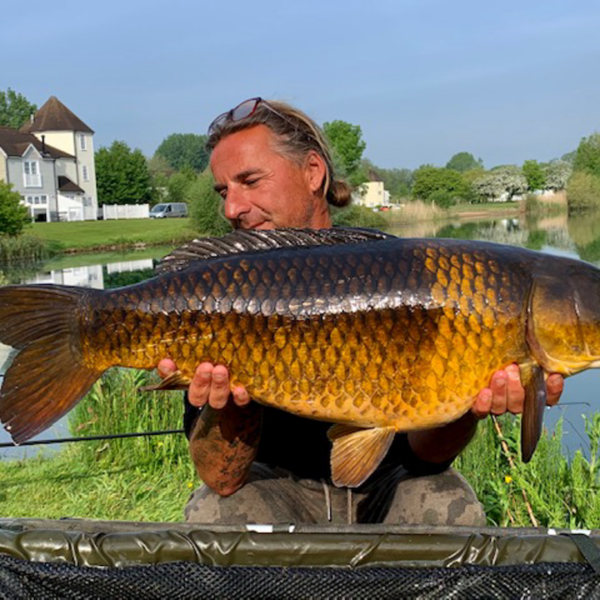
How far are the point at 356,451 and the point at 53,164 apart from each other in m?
36.2

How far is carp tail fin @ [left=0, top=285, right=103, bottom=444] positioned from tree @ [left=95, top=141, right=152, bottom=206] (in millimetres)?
41376

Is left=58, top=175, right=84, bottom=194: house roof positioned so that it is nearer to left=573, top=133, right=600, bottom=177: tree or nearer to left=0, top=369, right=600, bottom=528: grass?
left=573, top=133, right=600, bottom=177: tree

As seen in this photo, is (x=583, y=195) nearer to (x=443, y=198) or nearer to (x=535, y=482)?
(x=443, y=198)

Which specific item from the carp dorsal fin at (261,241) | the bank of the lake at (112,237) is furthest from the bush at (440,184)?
the carp dorsal fin at (261,241)

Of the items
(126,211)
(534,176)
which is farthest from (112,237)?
(534,176)

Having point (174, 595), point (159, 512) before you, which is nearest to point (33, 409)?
point (174, 595)

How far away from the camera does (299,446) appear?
2.06 metres

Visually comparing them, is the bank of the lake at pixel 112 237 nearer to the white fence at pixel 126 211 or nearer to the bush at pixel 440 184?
the white fence at pixel 126 211

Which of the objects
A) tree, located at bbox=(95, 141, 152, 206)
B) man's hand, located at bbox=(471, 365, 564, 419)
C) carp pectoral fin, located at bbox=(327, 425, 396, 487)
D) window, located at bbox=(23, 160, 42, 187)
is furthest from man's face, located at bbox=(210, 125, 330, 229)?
tree, located at bbox=(95, 141, 152, 206)

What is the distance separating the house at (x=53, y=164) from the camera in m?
33.3

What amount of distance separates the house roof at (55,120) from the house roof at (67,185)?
271cm

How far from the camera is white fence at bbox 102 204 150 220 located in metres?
40.6

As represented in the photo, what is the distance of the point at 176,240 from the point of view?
2205 centimetres

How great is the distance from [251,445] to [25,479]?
228 centimetres
